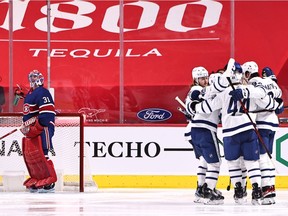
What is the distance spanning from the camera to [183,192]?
41.1 ft

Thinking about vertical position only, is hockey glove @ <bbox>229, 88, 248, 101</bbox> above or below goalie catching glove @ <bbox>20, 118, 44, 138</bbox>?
above

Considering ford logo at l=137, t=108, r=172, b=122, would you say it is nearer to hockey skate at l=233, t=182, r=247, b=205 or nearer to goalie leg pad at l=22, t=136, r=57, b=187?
goalie leg pad at l=22, t=136, r=57, b=187

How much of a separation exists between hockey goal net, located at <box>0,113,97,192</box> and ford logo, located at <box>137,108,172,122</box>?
3.55ft

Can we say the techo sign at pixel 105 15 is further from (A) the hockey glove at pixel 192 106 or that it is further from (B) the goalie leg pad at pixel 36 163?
(A) the hockey glove at pixel 192 106

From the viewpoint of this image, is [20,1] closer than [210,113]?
No

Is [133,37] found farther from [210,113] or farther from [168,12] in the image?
[210,113]

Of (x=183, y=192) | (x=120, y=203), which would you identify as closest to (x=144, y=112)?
(x=183, y=192)

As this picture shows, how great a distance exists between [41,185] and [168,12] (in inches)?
110

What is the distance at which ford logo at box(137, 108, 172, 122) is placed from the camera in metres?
13.7

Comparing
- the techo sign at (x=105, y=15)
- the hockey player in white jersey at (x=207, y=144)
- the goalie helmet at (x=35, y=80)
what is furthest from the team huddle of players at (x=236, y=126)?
the techo sign at (x=105, y=15)

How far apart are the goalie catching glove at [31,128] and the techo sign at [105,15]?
6.07 ft

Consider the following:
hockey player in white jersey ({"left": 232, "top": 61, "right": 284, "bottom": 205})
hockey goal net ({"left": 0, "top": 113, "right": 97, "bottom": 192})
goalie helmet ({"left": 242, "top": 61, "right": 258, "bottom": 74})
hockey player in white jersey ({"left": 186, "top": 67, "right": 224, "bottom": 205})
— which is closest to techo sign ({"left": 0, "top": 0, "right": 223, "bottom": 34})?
hockey goal net ({"left": 0, "top": 113, "right": 97, "bottom": 192})

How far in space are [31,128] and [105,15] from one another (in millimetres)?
2176

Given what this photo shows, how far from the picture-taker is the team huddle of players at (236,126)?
10.2 m
